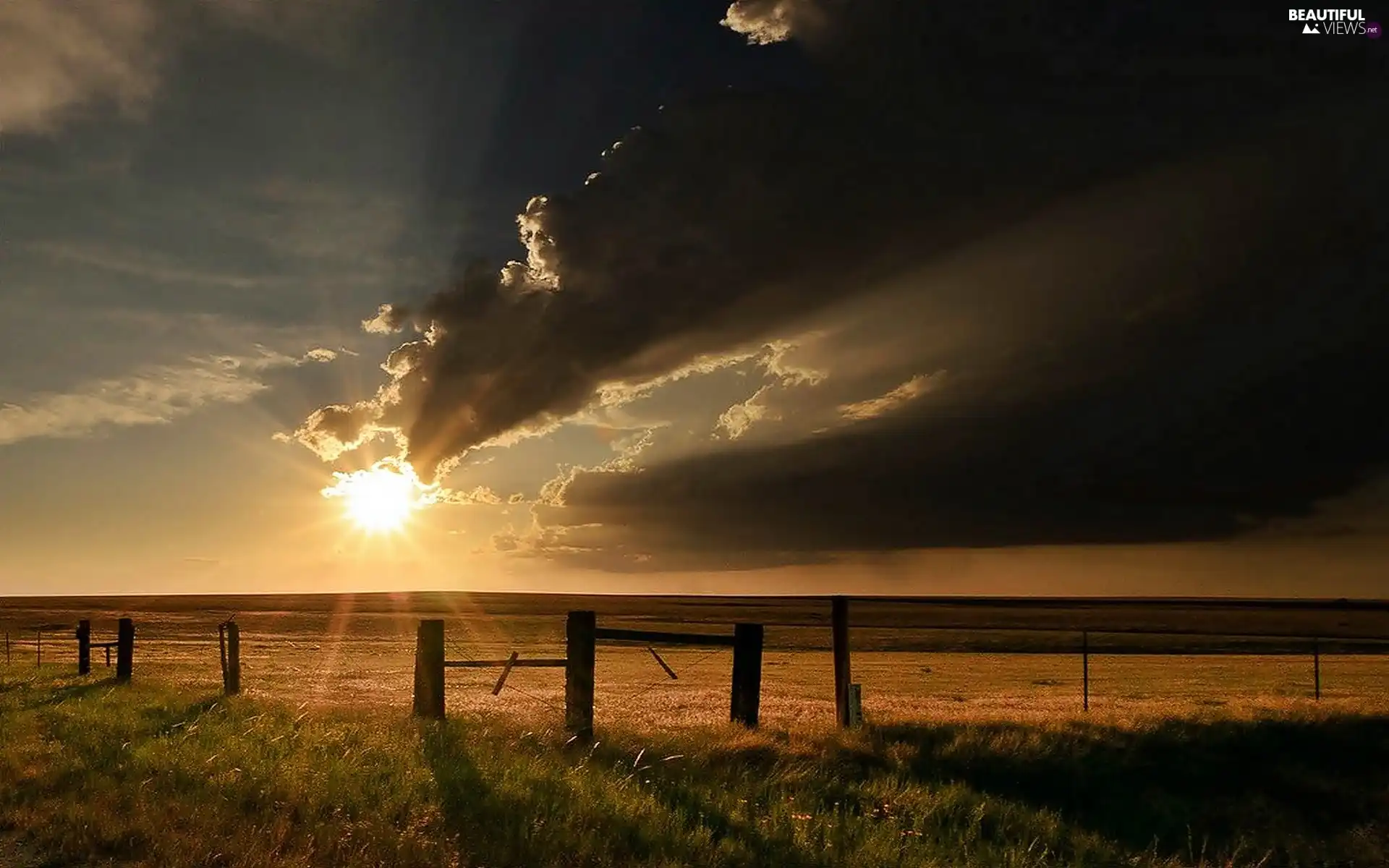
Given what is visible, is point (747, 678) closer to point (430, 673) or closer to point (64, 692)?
point (430, 673)

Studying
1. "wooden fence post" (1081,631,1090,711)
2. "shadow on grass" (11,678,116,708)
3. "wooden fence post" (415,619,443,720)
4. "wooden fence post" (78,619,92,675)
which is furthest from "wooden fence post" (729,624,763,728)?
"wooden fence post" (78,619,92,675)

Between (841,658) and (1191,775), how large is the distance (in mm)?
Result: 4543

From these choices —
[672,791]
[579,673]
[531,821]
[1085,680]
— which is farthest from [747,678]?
[1085,680]

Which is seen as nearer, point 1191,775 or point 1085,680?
point 1191,775

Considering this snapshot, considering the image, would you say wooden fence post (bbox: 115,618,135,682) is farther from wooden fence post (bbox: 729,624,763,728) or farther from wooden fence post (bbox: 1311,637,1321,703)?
wooden fence post (bbox: 1311,637,1321,703)

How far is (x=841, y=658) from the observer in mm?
13875

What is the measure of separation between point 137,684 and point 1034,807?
16.3 meters

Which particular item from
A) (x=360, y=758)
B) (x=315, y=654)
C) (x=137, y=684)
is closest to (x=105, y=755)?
(x=360, y=758)

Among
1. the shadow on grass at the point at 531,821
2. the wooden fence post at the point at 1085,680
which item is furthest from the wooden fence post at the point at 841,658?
the wooden fence post at the point at 1085,680

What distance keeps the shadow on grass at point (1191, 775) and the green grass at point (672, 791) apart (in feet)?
0.11

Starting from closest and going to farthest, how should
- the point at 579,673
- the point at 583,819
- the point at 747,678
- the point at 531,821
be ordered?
the point at 531,821
the point at 583,819
the point at 579,673
the point at 747,678

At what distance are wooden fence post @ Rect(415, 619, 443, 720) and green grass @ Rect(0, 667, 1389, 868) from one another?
786 millimetres

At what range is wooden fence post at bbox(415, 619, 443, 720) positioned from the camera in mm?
12867

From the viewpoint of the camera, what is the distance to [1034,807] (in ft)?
35.2
